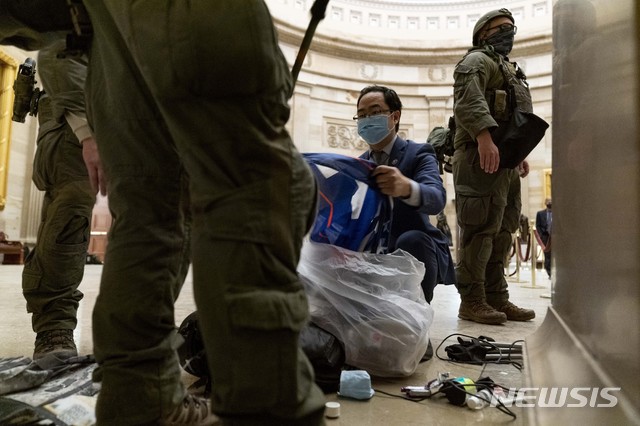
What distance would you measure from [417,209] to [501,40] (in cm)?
164

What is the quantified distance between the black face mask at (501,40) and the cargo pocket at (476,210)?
3.42 ft

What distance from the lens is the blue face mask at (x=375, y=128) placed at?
2.09 meters

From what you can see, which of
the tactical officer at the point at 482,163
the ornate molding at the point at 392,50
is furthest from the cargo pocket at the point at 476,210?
the ornate molding at the point at 392,50

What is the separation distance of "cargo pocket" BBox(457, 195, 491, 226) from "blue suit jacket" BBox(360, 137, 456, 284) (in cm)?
56

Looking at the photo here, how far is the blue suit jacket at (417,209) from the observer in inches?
79.5

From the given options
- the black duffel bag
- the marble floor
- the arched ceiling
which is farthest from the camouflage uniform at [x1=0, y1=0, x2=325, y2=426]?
the arched ceiling

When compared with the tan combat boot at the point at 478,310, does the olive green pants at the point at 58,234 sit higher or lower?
higher

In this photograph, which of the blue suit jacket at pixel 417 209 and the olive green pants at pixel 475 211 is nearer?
the blue suit jacket at pixel 417 209

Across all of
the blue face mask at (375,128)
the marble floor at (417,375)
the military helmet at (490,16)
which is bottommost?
the marble floor at (417,375)

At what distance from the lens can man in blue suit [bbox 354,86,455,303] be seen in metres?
1.98

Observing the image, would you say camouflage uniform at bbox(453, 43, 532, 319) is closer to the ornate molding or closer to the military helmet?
the military helmet

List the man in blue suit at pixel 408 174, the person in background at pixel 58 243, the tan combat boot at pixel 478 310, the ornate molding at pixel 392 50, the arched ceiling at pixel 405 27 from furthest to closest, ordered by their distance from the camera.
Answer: the arched ceiling at pixel 405 27
the ornate molding at pixel 392 50
the tan combat boot at pixel 478 310
the man in blue suit at pixel 408 174
the person in background at pixel 58 243

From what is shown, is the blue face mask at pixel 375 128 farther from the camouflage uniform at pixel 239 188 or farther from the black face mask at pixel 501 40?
the camouflage uniform at pixel 239 188

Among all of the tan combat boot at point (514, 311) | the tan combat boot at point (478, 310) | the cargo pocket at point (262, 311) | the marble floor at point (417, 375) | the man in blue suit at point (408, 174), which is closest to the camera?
the cargo pocket at point (262, 311)
